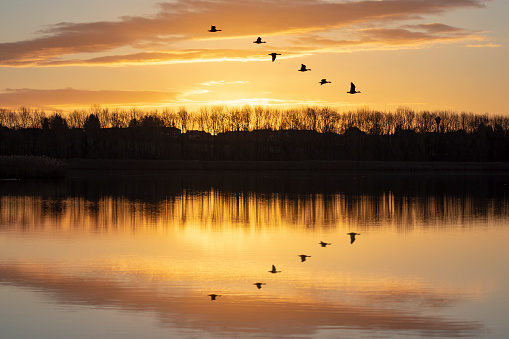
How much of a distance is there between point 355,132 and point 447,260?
326 ft

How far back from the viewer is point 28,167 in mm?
58469

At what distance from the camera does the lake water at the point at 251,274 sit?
11.4m

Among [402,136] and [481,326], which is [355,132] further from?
[481,326]

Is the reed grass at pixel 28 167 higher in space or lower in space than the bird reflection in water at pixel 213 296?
higher

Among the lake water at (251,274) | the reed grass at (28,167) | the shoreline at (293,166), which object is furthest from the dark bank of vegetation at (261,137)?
the lake water at (251,274)

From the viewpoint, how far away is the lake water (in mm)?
11359

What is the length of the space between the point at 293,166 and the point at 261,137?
47.5 feet

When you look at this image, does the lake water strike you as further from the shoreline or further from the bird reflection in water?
the shoreline

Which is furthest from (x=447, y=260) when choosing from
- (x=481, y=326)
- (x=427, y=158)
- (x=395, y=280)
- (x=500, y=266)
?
(x=427, y=158)

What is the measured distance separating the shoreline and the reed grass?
40.1m

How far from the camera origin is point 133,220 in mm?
26953

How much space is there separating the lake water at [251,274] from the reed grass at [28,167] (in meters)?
29.2

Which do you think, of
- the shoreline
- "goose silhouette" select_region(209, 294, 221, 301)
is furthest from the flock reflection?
the shoreline

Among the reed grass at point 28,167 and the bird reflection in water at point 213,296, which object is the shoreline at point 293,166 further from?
the bird reflection in water at point 213,296
